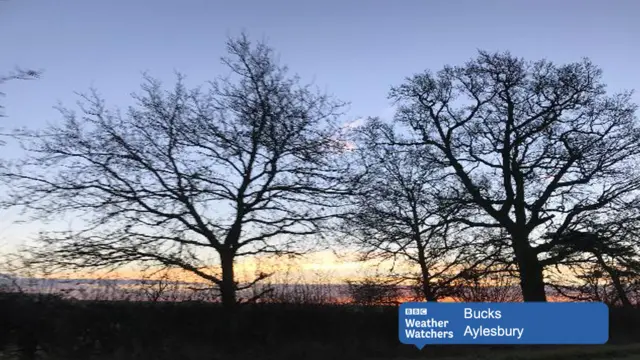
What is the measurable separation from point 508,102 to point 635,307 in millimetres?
12227

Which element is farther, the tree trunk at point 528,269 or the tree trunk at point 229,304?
the tree trunk at point 528,269

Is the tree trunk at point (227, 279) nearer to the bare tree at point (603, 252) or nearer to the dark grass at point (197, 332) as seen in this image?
the dark grass at point (197, 332)

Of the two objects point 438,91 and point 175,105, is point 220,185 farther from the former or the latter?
point 438,91

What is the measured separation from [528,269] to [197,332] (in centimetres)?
1669

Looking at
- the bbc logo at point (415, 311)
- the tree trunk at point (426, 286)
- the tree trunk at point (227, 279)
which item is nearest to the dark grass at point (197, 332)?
the tree trunk at point (227, 279)

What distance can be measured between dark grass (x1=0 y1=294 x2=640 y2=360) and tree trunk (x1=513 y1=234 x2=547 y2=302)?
6387 millimetres

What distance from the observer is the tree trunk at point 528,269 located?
25344 mm

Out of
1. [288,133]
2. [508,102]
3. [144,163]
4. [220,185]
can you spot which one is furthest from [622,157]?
[144,163]

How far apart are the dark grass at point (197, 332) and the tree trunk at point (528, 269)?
639 cm

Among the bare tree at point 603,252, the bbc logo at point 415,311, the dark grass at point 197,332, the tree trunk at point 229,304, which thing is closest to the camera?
the dark grass at point 197,332

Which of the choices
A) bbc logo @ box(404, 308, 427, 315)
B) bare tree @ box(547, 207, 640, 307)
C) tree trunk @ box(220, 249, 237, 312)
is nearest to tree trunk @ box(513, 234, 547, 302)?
bare tree @ box(547, 207, 640, 307)

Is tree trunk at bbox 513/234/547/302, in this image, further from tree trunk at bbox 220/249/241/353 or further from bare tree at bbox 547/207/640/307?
tree trunk at bbox 220/249/241/353

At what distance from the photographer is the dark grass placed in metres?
12.1

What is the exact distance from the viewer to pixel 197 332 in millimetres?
14680
